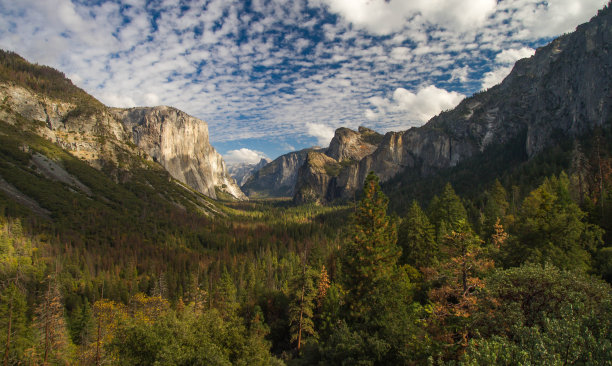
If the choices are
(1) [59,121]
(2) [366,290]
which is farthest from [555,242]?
(1) [59,121]

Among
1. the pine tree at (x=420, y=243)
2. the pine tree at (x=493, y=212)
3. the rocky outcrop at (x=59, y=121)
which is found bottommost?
the pine tree at (x=420, y=243)

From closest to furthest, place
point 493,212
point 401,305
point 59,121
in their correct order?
point 401,305
point 493,212
point 59,121

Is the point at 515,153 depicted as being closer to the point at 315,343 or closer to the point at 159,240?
the point at 315,343

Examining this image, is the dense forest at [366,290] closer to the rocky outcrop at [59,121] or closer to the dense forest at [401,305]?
the dense forest at [401,305]

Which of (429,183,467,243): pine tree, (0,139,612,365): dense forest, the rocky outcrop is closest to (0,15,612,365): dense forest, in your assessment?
(0,139,612,365): dense forest

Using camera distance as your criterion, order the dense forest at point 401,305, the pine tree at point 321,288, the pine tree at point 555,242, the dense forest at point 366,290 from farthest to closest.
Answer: the pine tree at point 321,288 → the pine tree at point 555,242 → the dense forest at point 366,290 → the dense forest at point 401,305

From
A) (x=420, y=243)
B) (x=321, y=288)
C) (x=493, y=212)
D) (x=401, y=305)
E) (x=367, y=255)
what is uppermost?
(x=493, y=212)

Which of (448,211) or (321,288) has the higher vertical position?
(448,211)

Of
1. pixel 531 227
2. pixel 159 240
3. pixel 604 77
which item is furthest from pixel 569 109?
pixel 159 240

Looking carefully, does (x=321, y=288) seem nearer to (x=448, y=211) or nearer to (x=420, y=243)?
(x=420, y=243)

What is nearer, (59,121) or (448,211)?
(448,211)

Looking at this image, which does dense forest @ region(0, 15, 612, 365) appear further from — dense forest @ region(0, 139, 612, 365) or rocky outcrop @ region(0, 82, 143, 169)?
rocky outcrop @ region(0, 82, 143, 169)

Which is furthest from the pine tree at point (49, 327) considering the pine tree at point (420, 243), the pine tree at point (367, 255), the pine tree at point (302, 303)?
the pine tree at point (420, 243)

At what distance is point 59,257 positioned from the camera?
8025 centimetres
